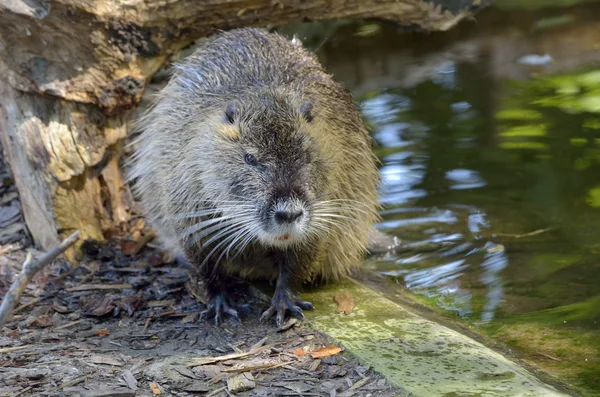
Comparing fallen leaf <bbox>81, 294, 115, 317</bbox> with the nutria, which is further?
fallen leaf <bbox>81, 294, 115, 317</bbox>

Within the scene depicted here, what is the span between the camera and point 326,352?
3.39 meters

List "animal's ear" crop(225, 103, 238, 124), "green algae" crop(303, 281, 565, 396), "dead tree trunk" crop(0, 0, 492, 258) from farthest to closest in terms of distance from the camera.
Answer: "dead tree trunk" crop(0, 0, 492, 258) → "animal's ear" crop(225, 103, 238, 124) → "green algae" crop(303, 281, 565, 396)

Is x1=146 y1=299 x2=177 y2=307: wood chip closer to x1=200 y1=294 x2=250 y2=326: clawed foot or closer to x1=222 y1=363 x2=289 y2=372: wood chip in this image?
x1=200 y1=294 x2=250 y2=326: clawed foot

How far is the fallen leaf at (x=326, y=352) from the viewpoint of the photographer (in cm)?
337

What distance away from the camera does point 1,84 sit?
171 inches

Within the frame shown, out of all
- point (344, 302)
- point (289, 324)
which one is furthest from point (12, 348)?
Answer: point (344, 302)

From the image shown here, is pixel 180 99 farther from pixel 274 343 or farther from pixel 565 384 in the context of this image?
pixel 565 384

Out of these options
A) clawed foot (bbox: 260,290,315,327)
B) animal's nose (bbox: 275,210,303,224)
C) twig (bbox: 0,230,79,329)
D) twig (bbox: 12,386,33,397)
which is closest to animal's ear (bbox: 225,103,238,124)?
animal's nose (bbox: 275,210,303,224)

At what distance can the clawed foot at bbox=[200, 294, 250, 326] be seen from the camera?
12.6 ft

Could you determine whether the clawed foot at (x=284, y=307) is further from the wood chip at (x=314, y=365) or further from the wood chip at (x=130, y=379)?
the wood chip at (x=130, y=379)

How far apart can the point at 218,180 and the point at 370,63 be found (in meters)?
5.08

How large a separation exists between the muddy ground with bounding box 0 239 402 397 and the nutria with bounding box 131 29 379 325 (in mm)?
188

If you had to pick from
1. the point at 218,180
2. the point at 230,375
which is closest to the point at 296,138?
the point at 218,180

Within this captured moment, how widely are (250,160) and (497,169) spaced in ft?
8.72
